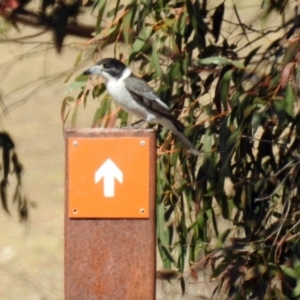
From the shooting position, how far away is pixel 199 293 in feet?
19.6

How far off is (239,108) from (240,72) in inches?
9.0

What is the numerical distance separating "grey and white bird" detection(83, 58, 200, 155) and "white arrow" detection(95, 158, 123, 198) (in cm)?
166

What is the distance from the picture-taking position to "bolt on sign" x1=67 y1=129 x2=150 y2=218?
297 centimetres

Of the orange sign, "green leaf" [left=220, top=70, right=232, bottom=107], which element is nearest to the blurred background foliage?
"green leaf" [left=220, top=70, right=232, bottom=107]

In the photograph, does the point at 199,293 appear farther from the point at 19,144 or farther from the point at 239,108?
the point at 239,108

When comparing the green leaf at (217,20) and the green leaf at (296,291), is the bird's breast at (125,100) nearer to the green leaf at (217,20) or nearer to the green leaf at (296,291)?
the green leaf at (217,20)

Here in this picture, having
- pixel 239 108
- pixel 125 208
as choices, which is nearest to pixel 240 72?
pixel 239 108

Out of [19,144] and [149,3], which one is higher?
[149,3]

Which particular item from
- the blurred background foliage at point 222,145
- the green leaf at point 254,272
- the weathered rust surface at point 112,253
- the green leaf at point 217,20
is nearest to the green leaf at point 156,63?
the blurred background foliage at point 222,145

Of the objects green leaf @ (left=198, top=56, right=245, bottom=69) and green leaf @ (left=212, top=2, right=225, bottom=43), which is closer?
green leaf @ (left=198, top=56, right=245, bottom=69)

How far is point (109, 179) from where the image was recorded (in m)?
2.96

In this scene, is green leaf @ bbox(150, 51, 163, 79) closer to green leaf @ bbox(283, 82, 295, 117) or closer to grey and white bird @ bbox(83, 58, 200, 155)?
grey and white bird @ bbox(83, 58, 200, 155)

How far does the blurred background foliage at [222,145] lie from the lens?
4395 mm

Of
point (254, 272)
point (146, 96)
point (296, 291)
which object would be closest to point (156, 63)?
point (146, 96)
